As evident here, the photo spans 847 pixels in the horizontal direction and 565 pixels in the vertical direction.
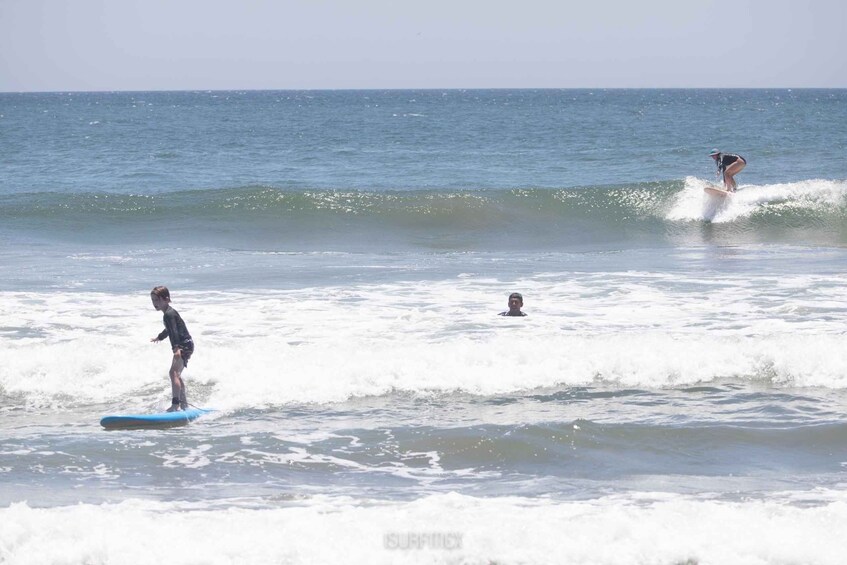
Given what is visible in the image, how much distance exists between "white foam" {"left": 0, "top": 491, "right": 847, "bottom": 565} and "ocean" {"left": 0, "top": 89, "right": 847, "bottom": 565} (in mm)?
22

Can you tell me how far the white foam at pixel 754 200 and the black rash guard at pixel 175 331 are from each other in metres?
18.9

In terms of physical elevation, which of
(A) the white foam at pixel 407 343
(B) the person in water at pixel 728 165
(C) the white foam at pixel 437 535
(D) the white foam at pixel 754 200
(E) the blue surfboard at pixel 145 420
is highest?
(B) the person in water at pixel 728 165

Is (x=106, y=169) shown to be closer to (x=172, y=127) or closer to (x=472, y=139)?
(x=472, y=139)

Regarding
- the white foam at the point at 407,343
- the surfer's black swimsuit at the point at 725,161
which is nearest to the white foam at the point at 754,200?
the surfer's black swimsuit at the point at 725,161

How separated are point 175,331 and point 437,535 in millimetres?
4306

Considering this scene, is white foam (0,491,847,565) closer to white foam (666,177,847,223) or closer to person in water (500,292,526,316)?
person in water (500,292,526,316)

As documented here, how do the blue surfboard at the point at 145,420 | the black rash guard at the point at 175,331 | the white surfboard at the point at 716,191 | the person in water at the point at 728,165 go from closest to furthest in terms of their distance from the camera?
the blue surfboard at the point at 145,420
the black rash guard at the point at 175,331
the person in water at the point at 728,165
the white surfboard at the point at 716,191

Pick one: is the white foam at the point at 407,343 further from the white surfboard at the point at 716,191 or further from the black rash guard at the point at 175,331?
the white surfboard at the point at 716,191

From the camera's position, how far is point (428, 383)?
12.0m

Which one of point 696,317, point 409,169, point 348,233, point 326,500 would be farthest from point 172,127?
point 326,500

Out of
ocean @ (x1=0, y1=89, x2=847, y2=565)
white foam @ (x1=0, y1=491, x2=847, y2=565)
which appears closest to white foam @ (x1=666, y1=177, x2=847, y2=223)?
ocean @ (x1=0, y1=89, x2=847, y2=565)

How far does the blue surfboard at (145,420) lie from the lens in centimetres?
→ 1014

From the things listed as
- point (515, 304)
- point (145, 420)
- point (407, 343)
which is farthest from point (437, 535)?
point (515, 304)

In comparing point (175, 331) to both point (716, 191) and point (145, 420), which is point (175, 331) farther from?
Result: point (716, 191)
